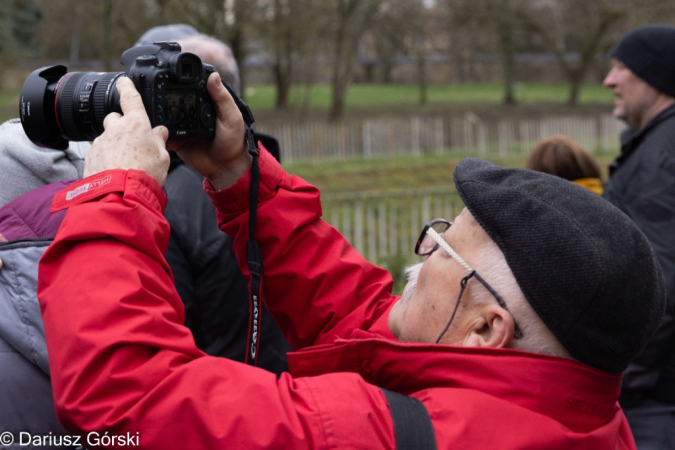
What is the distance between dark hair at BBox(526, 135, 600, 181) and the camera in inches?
167

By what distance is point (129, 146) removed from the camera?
1477mm

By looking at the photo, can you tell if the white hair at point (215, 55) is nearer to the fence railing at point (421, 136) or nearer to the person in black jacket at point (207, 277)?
the person in black jacket at point (207, 277)

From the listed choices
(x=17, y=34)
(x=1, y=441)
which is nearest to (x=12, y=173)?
(x=1, y=441)

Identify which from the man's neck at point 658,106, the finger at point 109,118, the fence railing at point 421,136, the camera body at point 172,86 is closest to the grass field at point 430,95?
the fence railing at point 421,136

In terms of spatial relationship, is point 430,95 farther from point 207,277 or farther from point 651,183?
point 207,277

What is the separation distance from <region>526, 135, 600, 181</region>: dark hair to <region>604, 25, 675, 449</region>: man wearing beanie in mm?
586

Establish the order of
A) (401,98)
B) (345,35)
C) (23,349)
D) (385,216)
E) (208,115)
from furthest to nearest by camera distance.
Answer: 1. (401,98)
2. (345,35)
3. (385,216)
4. (208,115)
5. (23,349)

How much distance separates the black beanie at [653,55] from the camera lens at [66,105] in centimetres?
273

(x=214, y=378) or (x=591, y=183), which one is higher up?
(x=214, y=378)

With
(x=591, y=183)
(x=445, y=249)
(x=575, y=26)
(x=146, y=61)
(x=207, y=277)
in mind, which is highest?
(x=146, y=61)

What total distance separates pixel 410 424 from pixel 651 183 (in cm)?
207

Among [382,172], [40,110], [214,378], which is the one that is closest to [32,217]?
[40,110]

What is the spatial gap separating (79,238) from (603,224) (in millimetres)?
1023

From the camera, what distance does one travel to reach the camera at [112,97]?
1640 mm
